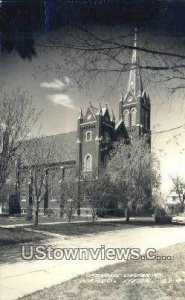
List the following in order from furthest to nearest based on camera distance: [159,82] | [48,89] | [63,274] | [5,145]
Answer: [5,145], [48,89], [63,274], [159,82]

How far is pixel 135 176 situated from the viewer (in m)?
26.5

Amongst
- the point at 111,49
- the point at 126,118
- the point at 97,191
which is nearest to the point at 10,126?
the point at 111,49

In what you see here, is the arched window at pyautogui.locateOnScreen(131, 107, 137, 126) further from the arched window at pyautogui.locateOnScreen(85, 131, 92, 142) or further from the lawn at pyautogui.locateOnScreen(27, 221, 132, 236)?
the lawn at pyautogui.locateOnScreen(27, 221, 132, 236)

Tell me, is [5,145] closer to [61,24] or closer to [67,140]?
[61,24]

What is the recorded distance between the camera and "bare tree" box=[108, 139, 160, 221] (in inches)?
1036

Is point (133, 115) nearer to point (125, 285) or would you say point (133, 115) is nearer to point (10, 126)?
point (10, 126)

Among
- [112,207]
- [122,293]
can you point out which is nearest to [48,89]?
[122,293]

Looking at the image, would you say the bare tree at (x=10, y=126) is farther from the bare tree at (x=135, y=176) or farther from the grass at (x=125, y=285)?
the bare tree at (x=135, y=176)

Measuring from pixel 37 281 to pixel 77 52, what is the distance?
4.64m

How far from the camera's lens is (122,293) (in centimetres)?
624

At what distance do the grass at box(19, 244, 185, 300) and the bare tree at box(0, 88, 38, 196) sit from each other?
5832 mm

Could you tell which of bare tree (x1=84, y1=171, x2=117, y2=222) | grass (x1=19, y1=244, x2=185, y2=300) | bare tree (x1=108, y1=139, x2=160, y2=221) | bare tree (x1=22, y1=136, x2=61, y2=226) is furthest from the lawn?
grass (x1=19, y1=244, x2=185, y2=300)

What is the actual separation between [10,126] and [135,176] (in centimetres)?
1556

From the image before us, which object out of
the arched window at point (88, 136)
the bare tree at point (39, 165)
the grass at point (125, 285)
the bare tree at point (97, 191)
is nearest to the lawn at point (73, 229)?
the bare tree at point (39, 165)
